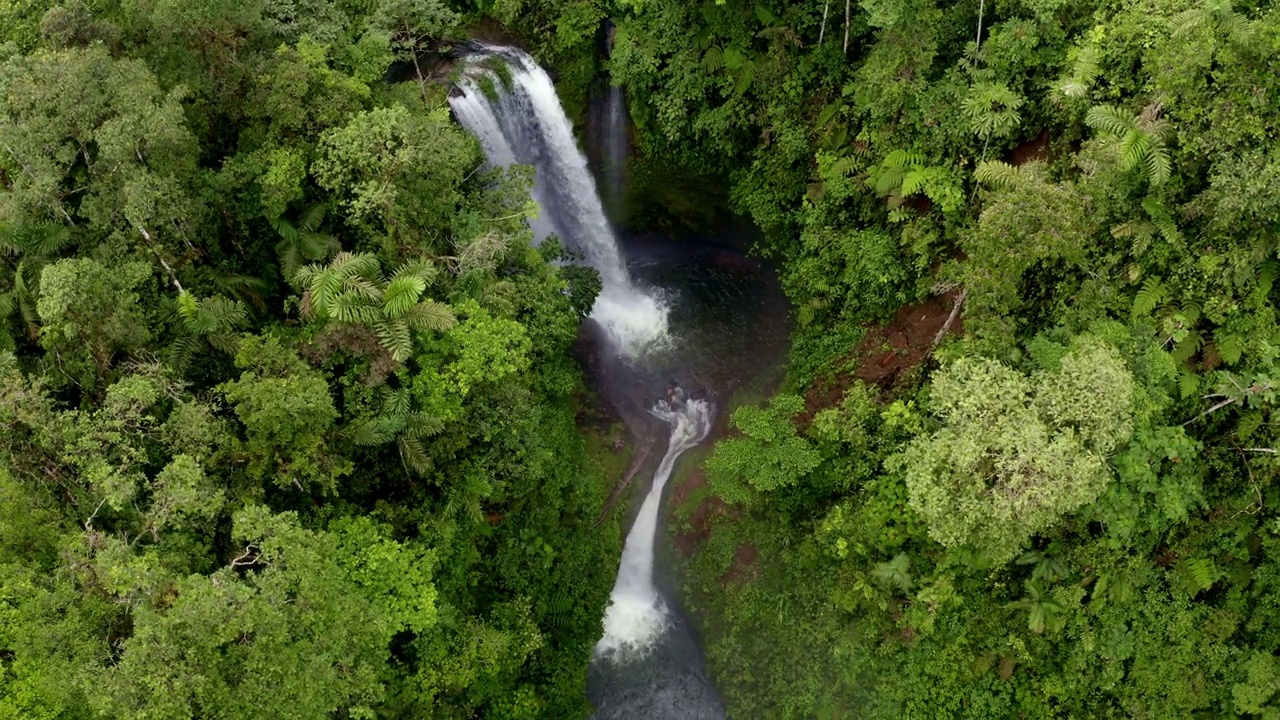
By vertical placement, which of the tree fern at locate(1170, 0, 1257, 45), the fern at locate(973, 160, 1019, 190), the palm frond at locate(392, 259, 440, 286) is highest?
the tree fern at locate(1170, 0, 1257, 45)

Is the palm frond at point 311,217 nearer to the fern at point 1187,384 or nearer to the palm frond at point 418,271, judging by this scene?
the palm frond at point 418,271

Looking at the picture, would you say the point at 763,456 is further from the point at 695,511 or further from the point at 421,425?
the point at 421,425

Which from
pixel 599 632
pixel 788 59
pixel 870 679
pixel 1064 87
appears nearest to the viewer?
pixel 1064 87

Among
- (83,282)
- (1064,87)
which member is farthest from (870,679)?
(83,282)

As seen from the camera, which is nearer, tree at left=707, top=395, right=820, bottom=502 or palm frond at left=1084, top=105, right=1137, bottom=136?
palm frond at left=1084, top=105, right=1137, bottom=136

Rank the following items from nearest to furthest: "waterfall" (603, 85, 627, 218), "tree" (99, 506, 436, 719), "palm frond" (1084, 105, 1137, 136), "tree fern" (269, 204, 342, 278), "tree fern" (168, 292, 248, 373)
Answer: "tree" (99, 506, 436, 719)
"tree fern" (168, 292, 248, 373)
"palm frond" (1084, 105, 1137, 136)
"tree fern" (269, 204, 342, 278)
"waterfall" (603, 85, 627, 218)

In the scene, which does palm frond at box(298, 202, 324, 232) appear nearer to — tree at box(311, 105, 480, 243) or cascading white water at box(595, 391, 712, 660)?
tree at box(311, 105, 480, 243)

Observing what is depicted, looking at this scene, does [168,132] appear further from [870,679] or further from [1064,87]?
[870,679]

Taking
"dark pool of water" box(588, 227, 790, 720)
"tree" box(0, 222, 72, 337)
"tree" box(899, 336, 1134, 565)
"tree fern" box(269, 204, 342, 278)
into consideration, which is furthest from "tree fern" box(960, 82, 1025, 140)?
"tree" box(0, 222, 72, 337)
